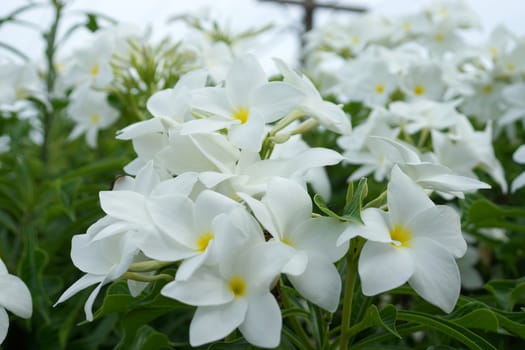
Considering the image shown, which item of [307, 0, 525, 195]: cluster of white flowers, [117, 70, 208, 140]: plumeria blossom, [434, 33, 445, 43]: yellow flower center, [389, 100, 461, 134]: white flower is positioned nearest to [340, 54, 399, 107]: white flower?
[307, 0, 525, 195]: cluster of white flowers

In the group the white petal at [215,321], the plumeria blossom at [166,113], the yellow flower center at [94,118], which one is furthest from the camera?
the yellow flower center at [94,118]

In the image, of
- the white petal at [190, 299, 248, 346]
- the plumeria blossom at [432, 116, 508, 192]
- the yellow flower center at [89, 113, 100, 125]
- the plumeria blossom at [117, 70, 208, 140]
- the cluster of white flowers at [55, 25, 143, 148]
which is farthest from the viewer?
the yellow flower center at [89, 113, 100, 125]

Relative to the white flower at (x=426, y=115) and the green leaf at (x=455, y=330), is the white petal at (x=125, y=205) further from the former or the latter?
the white flower at (x=426, y=115)

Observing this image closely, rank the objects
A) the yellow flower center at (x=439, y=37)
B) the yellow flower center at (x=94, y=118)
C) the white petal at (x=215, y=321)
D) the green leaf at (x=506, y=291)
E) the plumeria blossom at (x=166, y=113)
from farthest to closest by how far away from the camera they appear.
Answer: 1. the yellow flower center at (x=439, y=37)
2. the yellow flower center at (x=94, y=118)
3. the green leaf at (x=506, y=291)
4. the plumeria blossom at (x=166, y=113)
5. the white petal at (x=215, y=321)

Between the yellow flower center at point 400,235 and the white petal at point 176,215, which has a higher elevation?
the white petal at point 176,215

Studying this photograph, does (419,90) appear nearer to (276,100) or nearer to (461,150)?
(461,150)

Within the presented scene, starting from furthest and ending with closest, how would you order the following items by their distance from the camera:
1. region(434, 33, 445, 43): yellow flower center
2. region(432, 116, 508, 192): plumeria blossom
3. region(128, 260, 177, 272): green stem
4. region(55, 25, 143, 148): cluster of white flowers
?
1. region(434, 33, 445, 43): yellow flower center
2. region(55, 25, 143, 148): cluster of white flowers
3. region(432, 116, 508, 192): plumeria blossom
4. region(128, 260, 177, 272): green stem

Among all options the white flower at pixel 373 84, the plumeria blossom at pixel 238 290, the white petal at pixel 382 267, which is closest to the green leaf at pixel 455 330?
the white petal at pixel 382 267

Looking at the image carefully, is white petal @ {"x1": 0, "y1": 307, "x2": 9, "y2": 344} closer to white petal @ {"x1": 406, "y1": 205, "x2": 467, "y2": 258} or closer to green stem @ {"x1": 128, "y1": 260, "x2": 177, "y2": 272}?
green stem @ {"x1": 128, "y1": 260, "x2": 177, "y2": 272}
